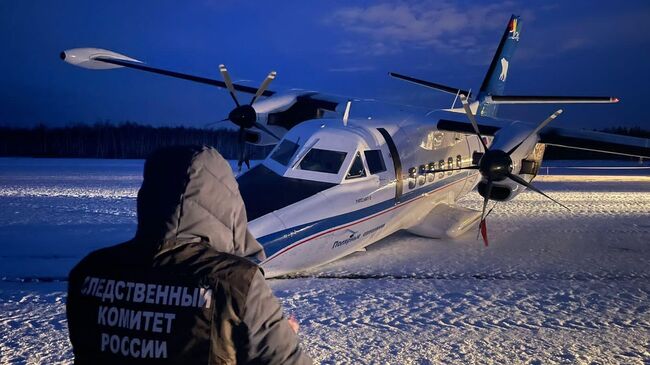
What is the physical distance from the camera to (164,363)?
6.10 feet

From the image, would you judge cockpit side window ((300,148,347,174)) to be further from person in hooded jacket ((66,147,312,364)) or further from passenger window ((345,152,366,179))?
person in hooded jacket ((66,147,312,364))

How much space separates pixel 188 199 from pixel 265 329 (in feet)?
1.78

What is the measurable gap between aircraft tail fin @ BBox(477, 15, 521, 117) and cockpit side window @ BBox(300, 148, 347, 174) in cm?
828

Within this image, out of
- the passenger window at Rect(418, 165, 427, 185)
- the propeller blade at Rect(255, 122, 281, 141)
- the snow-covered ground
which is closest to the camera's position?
the snow-covered ground

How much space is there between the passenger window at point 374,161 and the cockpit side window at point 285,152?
1193 mm

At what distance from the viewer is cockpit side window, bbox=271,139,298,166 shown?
339 inches

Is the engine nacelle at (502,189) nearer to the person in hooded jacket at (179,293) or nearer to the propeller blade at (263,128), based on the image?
the propeller blade at (263,128)

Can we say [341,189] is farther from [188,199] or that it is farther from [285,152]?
[188,199]

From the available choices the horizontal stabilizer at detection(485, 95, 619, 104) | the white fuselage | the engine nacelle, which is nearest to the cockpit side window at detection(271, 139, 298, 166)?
the white fuselage

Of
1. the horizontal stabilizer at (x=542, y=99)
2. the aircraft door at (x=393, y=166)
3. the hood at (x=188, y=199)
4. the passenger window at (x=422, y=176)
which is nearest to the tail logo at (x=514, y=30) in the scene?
the horizontal stabilizer at (x=542, y=99)

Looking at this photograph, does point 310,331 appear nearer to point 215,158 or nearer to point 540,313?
point 540,313

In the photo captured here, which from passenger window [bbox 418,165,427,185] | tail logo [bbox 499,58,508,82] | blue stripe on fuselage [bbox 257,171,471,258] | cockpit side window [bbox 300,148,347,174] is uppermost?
tail logo [bbox 499,58,508,82]

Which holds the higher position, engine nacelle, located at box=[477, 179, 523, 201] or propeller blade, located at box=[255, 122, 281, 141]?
propeller blade, located at box=[255, 122, 281, 141]

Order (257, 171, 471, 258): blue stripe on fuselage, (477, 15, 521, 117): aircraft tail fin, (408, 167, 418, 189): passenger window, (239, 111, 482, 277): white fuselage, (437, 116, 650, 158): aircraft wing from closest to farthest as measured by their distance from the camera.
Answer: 1. (257, 171, 471, 258): blue stripe on fuselage
2. (239, 111, 482, 277): white fuselage
3. (408, 167, 418, 189): passenger window
4. (437, 116, 650, 158): aircraft wing
5. (477, 15, 521, 117): aircraft tail fin
